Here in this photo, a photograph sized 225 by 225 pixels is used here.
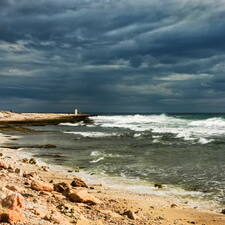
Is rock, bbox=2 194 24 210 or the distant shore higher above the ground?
the distant shore

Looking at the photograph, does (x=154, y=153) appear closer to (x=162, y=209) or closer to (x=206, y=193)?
(x=206, y=193)

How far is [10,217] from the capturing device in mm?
5965

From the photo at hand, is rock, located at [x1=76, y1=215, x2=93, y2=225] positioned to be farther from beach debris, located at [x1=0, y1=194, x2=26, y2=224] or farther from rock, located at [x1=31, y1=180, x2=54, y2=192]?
rock, located at [x1=31, y1=180, x2=54, y2=192]

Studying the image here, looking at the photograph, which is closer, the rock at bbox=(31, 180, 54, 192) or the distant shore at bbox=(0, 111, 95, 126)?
the rock at bbox=(31, 180, 54, 192)

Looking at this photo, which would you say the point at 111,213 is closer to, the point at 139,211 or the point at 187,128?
the point at 139,211

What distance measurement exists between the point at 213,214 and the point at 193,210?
556 millimetres

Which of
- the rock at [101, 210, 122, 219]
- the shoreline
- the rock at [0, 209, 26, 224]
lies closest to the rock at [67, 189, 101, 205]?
the shoreline

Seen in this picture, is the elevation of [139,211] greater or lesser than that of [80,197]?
lesser

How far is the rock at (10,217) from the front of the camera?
5934mm

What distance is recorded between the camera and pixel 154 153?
22.2 metres

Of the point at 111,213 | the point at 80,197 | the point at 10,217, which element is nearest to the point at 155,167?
the point at 80,197

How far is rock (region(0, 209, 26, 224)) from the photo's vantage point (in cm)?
593

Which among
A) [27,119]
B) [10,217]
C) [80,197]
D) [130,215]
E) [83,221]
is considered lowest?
[130,215]

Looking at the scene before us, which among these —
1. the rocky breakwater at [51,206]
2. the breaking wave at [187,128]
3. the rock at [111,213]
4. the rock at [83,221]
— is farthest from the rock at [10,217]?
the breaking wave at [187,128]
